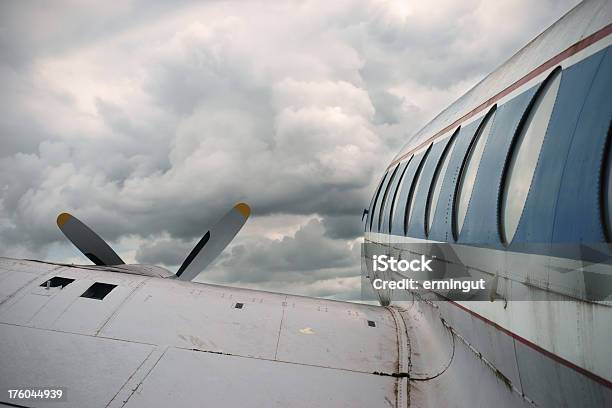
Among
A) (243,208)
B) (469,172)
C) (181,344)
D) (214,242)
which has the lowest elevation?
(181,344)

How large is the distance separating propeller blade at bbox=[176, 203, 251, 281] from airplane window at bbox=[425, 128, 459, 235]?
4117 mm

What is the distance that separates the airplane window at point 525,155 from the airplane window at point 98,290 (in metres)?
5.55

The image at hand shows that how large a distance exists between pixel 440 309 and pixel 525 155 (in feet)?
9.64

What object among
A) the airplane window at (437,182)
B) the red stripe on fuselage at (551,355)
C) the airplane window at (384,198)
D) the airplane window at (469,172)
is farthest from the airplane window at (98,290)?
the airplane window at (384,198)

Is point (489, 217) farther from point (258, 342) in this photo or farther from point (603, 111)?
point (258, 342)

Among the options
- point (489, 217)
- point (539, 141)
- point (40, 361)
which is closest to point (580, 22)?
point (539, 141)

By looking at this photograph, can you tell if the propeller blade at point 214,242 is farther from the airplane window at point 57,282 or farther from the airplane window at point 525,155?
the airplane window at point 525,155

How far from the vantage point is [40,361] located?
257 inches

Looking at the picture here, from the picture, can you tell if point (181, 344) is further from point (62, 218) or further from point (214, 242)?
point (62, 218)

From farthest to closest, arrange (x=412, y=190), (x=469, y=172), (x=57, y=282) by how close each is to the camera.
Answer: (x=412, y=190)
(x=57, y=282)
(x=469, y=172)

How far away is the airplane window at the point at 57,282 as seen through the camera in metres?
7.83

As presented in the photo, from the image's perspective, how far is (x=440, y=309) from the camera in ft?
23.1

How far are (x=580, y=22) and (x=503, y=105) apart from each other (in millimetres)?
1348

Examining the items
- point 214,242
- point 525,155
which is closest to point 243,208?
point 214,242
